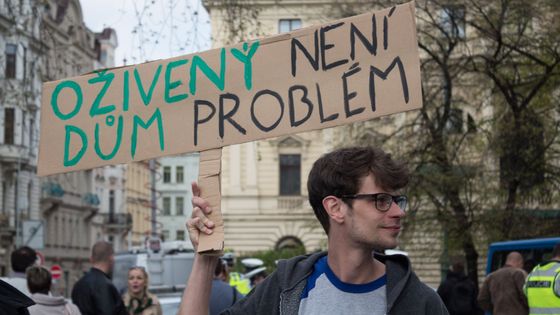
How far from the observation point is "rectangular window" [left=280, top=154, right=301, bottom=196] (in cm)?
5803

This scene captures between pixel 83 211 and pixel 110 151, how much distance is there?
78325 mm

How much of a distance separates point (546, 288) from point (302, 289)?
611 cm

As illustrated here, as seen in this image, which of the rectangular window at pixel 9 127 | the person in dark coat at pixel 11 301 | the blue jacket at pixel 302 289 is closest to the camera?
the blue jacket at pixel 302 289

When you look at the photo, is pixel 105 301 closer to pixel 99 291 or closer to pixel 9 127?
pixel 99 291

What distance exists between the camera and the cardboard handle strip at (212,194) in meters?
4.21

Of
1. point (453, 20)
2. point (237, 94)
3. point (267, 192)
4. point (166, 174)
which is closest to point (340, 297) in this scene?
point (237, 94)

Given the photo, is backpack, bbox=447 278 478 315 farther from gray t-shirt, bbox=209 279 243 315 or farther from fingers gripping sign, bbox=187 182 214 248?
fingers gripping sign, bbox=187 182 214 248

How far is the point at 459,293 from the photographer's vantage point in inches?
768

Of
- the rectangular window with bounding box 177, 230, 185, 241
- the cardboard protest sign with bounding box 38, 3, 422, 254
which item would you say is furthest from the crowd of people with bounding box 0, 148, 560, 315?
the rectangular window with bounding box 177, 230, 185, 241

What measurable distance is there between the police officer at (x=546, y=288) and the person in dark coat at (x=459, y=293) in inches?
365

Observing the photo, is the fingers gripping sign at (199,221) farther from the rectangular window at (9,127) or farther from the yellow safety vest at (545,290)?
the rectangular window at (9,127)

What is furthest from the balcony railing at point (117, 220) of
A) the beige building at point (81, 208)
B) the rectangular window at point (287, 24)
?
the rectangular window at point (287, 24)

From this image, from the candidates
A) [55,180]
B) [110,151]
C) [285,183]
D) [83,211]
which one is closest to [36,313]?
[110,151]

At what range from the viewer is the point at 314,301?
4.09m
